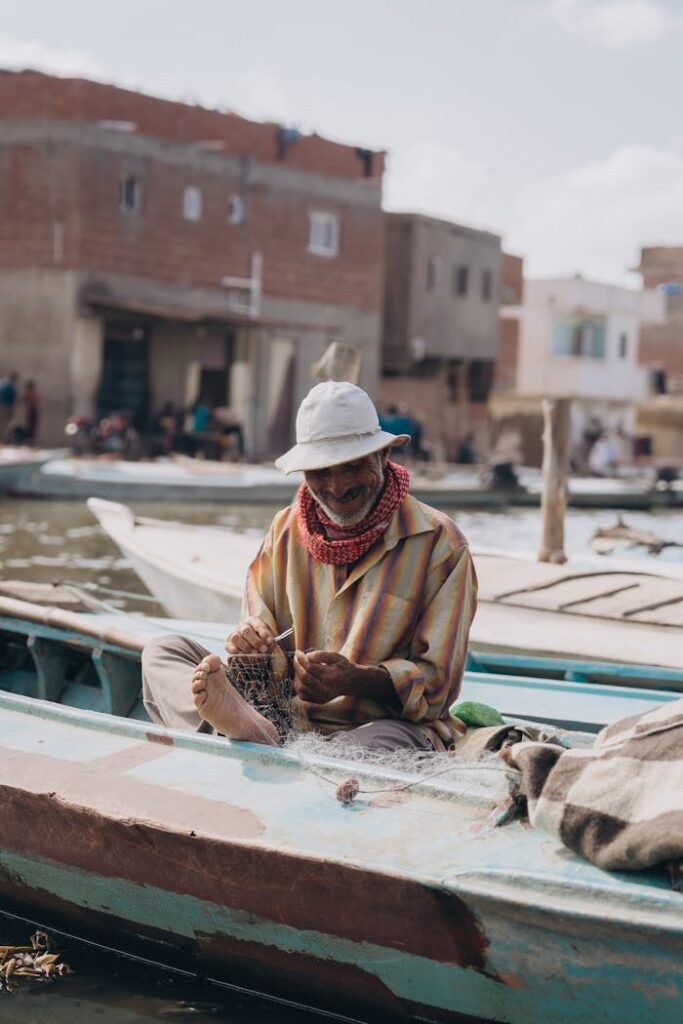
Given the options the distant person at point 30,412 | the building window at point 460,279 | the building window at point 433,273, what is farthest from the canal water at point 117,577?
the building window at point 460,279

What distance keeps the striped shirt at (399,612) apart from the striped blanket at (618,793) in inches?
28.1

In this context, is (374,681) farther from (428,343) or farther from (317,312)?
(428,343)

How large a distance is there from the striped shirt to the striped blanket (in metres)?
0.71

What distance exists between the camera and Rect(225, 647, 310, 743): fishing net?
414 centimetres

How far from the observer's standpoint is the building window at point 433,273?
34.7 meters

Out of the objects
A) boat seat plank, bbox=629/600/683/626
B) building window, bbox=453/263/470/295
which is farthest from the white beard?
building window, bbox=453/263/470/295

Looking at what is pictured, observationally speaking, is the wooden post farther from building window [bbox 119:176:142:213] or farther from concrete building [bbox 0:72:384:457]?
building window [bbox 119:176:142:213]

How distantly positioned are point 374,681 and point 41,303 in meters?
23.3

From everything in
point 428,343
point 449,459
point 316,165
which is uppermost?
point 316,165

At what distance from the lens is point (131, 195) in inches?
1064

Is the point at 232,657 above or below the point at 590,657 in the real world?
above

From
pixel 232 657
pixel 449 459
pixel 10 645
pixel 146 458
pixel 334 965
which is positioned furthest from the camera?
pixel 449 459

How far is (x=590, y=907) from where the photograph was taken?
2.99 meters

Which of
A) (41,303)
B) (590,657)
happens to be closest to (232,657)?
(590,657)
